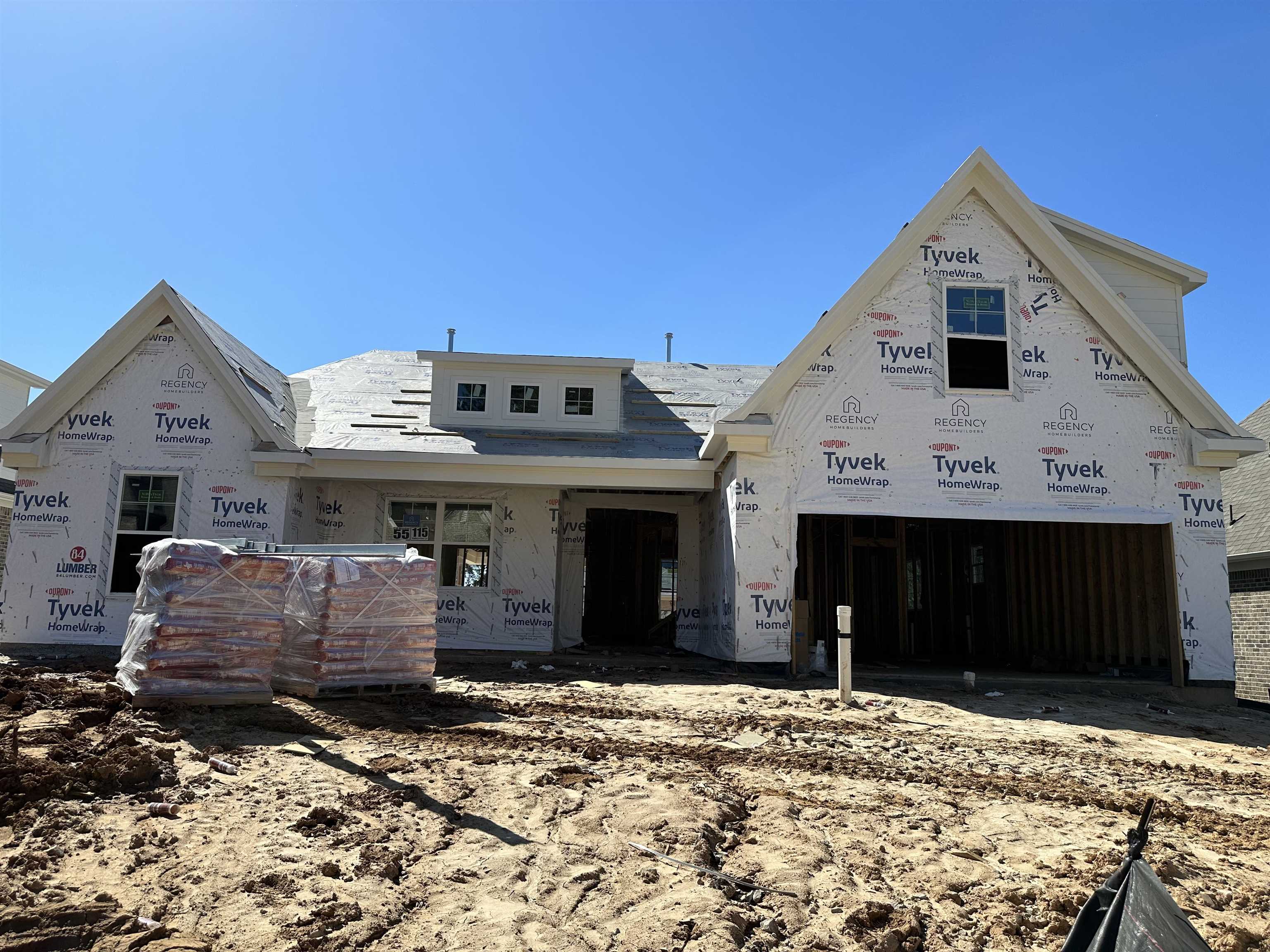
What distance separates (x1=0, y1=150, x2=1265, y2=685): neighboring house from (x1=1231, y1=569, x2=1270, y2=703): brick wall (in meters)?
3.01

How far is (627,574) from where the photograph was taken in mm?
19422

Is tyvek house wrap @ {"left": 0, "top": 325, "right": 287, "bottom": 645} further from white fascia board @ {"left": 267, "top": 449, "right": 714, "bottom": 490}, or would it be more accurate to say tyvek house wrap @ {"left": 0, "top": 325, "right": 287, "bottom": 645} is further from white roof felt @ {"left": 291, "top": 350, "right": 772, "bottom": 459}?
white roof felt @ {"left": 291, "top": 350, "right": 772, "bottom": 459}

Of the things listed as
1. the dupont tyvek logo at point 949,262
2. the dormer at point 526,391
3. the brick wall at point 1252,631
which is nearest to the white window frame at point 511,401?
the dormer at point 526,391

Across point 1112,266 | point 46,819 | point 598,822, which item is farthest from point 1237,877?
point 1112,266

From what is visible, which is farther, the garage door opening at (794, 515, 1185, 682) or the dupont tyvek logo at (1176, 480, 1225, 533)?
the garage door opening at (794, 515, 1185, 682)

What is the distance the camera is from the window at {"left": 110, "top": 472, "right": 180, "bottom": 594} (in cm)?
1261

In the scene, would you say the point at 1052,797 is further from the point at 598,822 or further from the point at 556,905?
the point at 556,905

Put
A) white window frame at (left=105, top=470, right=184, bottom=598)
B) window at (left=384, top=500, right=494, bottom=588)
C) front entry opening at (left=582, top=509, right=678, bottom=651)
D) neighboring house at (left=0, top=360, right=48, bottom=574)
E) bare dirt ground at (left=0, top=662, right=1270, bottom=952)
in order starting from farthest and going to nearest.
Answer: neighboring house at (left=0, top=360, right=48, bottom=574) → front entry opening at (left=582, top=509, right=678, bottom=651) → window at (left=384, top=500, right=494, bottom=588) → white window frame at (left=105, top=470, right=184, bottom=598) → bare dirt ground at (left=0, top=662, right=1270, bottom=952)

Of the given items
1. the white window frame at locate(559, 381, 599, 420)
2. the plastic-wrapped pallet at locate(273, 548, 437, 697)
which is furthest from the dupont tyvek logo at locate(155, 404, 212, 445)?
the white window frame at locate(559, 381, 599, 420)

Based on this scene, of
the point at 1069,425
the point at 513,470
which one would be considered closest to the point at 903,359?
the point at 1069,425

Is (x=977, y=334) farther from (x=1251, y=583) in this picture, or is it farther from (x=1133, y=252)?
(x=1251, y=583)

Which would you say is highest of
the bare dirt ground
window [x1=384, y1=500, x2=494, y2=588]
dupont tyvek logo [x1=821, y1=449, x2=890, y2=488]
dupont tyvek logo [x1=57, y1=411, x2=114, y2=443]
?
dupont tyvek logo [x1=57, y1=411, x2=114, y2=443]

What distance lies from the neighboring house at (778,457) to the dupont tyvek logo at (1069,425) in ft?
0.12

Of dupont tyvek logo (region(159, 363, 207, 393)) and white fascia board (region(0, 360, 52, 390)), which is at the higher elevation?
white fascia board (region(0, 360, 52, 390))
